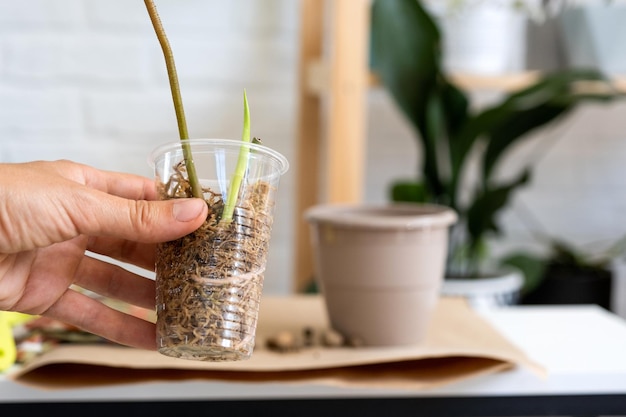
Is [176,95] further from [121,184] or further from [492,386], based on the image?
[492,386]

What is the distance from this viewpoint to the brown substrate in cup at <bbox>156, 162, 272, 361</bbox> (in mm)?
419

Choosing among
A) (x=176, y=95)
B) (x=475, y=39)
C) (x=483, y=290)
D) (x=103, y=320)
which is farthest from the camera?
(x=475, y=39)

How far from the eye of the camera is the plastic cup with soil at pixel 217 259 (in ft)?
1.38

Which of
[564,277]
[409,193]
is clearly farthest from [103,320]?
[564,277]

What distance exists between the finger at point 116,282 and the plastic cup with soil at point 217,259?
12 centimetres

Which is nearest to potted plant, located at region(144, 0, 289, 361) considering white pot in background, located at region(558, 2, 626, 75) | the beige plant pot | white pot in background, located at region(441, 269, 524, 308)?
the beige plant pot

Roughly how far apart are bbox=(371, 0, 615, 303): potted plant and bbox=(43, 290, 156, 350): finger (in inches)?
27.9

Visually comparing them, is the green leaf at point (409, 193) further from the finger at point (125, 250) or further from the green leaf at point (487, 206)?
the finger at point (125, 250)

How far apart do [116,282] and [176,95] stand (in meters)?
0.24

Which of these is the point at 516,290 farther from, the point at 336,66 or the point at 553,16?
the point at 553,16

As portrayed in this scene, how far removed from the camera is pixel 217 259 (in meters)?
0.42

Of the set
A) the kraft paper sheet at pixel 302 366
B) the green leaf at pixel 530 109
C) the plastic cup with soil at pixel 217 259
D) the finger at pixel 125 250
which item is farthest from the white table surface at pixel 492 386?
the green leaf at pixel 530 109

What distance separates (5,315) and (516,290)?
782mm

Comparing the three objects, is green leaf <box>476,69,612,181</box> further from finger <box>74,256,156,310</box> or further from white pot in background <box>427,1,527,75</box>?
finger <box>74,256,156,310</box>
